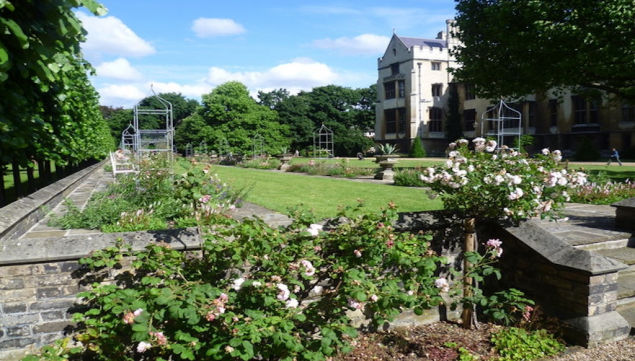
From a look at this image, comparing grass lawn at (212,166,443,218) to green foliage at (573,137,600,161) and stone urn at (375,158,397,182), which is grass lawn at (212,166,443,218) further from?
green foliage at (573,137,600,161)

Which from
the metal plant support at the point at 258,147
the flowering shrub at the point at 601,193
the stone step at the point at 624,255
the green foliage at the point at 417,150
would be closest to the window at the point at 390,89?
the green foliage at the point at 417,150

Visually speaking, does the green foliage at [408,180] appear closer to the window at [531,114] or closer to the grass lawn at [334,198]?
the grass lawn at [334,198]

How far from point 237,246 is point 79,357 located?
1.65 meters

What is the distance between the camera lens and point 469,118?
4466 cm

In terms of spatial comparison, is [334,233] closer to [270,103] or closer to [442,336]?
[442,336]

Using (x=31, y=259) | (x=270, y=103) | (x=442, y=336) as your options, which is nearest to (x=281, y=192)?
(x=442, y=336)

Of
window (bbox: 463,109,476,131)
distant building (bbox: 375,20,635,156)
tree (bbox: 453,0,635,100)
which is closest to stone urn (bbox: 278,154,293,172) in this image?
tree (bbox: 453,0,635,100)

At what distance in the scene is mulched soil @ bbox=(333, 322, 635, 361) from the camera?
14.3ft

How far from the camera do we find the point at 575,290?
4.62 meters

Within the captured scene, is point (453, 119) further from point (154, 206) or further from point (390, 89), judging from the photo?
point (154, 206)

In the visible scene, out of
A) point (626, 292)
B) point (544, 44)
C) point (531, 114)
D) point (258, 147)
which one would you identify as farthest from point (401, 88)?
point (626, 292)

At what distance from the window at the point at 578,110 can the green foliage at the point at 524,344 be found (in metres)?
36.9

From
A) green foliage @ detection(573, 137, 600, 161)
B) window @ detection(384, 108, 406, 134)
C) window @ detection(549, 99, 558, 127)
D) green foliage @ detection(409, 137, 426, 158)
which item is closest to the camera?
green foliage @ detection(573, 137, 600, 161)

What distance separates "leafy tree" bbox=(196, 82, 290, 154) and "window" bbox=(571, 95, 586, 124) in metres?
27.3
